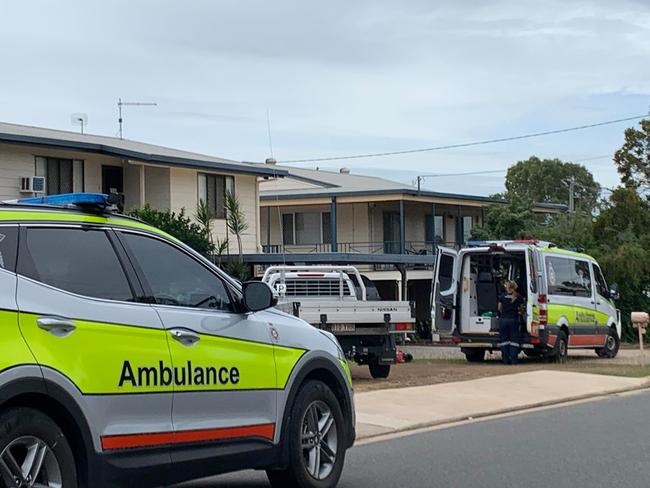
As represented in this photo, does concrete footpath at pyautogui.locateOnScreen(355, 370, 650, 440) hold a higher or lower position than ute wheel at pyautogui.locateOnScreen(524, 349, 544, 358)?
lower

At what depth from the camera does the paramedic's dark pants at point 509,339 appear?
20625 millimetres

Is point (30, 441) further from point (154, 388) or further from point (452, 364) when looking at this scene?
point (452, 364)

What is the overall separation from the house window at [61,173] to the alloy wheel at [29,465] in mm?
21495

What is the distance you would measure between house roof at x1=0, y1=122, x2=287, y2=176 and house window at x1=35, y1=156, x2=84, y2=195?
2.02 feet

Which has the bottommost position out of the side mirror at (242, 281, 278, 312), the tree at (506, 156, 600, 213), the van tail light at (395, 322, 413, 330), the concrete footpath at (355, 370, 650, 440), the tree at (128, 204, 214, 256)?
the concrete footpath at (355, 370, 650, 440)

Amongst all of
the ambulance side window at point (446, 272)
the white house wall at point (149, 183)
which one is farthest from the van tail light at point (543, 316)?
the white house wall at point (149, 183)

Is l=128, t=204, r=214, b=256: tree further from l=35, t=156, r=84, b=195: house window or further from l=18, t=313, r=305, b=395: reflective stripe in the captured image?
l=18, t=313, r=305, b=395: reflective stripe

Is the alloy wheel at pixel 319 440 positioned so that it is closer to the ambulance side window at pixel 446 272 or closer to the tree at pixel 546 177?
the ambulance side window at pixel 446 272

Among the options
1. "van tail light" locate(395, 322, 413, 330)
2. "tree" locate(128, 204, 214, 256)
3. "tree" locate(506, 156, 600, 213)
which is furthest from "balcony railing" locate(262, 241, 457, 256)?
"tree" locate(506, 156, 600, 213)

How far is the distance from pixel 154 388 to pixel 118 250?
3.01 feet

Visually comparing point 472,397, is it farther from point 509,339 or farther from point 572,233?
point 572,233

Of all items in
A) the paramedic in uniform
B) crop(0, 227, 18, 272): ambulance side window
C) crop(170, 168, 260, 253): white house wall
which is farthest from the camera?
crop(170, 168, 260, 253): white house wall

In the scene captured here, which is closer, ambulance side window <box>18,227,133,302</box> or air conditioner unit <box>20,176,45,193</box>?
ambulance side window <box>18,227,133,302</box>

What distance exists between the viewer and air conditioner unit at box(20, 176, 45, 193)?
24906 millimetres
